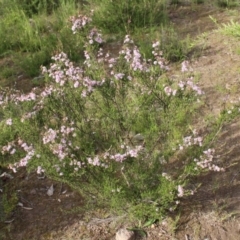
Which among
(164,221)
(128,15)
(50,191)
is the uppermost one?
(128,15)

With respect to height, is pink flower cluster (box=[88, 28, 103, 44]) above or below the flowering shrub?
above

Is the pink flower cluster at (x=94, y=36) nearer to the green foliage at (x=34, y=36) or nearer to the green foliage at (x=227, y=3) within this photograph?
the green foliage at (x=34, y=36)

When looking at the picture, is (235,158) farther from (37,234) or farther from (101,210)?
(37,234)

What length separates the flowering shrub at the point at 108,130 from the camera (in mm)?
2631

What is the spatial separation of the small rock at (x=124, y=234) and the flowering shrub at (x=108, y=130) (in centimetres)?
19

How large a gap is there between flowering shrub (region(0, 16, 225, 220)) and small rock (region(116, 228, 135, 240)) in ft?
0.61

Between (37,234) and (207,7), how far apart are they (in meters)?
4.48

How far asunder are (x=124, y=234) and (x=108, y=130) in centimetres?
78

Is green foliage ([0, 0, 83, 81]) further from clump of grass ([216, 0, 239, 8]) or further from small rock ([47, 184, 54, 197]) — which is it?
clump of grass ([216, 0, 239, 8])

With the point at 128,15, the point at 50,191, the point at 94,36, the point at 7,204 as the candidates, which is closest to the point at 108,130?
the point at 94,36

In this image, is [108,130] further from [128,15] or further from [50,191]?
[128,15]

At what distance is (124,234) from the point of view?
3002 millimetres

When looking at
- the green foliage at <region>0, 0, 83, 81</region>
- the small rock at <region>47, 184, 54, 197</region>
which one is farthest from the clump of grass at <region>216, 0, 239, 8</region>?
the small rock at <region>47, 184, 54, 197</region>

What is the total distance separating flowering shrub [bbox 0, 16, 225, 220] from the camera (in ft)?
8.63
